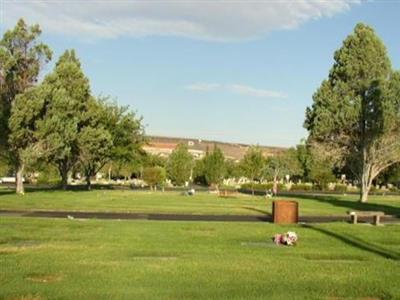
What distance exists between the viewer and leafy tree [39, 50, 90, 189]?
2114 inches

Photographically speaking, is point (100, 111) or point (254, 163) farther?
point (254, 163)

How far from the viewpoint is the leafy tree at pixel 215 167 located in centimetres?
11281

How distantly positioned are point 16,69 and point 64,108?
16.8 feet

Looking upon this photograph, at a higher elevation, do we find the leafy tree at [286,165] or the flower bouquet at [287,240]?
the leafy tree at [286,165]

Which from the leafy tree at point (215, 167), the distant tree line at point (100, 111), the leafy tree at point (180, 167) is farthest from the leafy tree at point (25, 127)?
the leafy tree at point (215, 167)

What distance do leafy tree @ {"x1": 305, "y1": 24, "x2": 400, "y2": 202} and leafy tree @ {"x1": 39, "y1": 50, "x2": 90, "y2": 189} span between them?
21.9 m

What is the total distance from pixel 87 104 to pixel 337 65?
2488 centimetres

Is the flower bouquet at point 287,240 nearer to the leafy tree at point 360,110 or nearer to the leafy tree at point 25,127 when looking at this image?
the leafy tree at point 25,127

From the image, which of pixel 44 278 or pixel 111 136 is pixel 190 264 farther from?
pixel 111 136

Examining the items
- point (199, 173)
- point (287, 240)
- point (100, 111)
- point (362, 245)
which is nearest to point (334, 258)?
point (287, 240)

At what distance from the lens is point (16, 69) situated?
53688 millimetres

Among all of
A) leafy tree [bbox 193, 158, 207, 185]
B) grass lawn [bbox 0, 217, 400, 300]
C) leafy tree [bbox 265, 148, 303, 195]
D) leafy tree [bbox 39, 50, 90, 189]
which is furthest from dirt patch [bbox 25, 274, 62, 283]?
leafy tree [bbox 265, 148, 303, 195]

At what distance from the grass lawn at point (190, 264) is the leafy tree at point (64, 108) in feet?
101

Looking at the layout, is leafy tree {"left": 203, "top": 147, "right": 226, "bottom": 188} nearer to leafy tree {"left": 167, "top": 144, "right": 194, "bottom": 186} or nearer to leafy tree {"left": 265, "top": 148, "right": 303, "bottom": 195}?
leafy tree {"left": 167, "top": 144, "right": 194, "bottom": 186}
